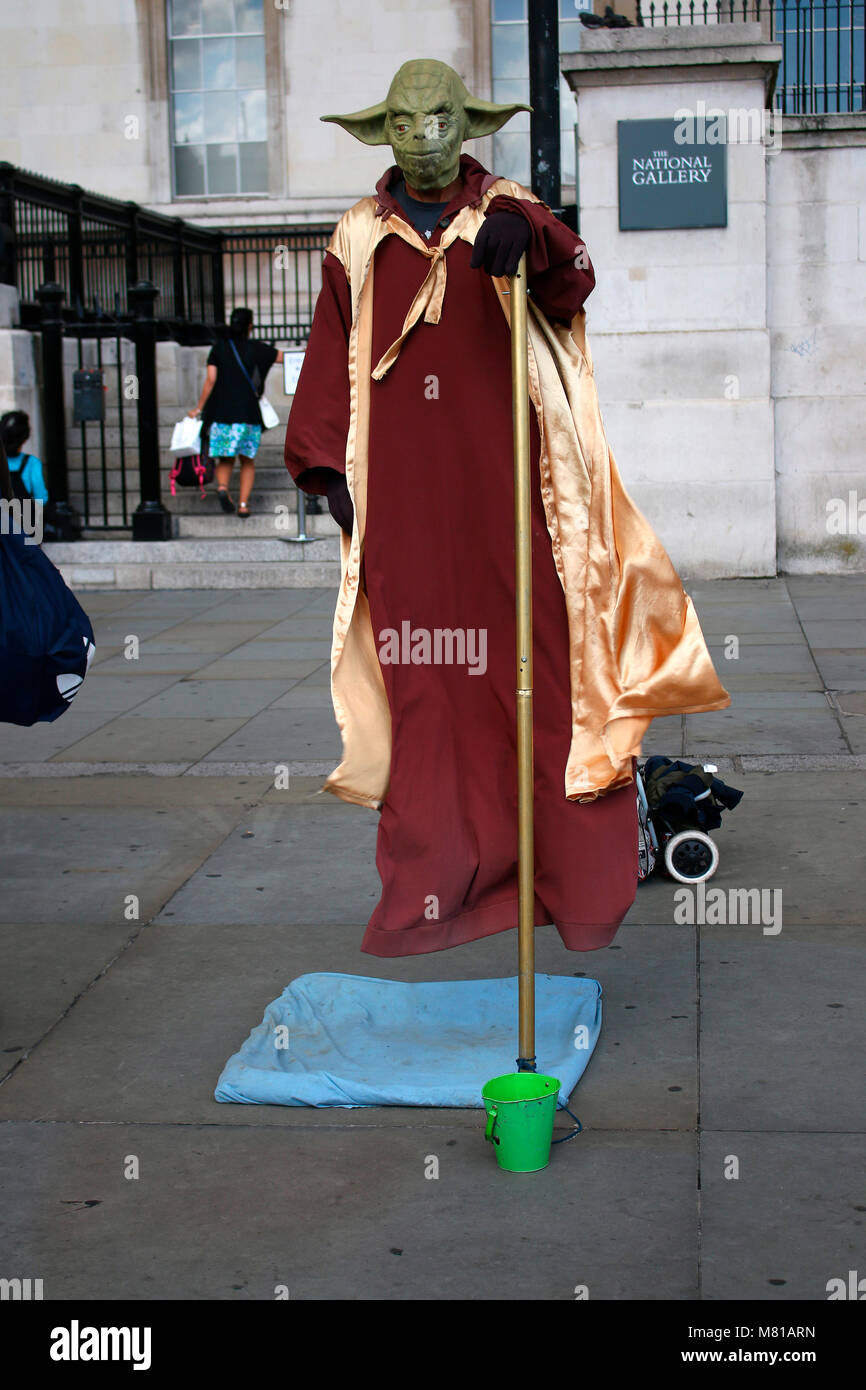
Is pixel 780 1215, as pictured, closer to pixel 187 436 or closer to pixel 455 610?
pixel 455 610

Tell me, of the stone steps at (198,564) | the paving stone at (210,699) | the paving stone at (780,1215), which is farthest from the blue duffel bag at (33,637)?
the stone steps at (198,564)

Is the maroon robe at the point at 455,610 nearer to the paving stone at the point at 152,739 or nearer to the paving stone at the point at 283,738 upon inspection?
the paving stone at the point at 283,738

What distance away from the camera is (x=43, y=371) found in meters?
14.0

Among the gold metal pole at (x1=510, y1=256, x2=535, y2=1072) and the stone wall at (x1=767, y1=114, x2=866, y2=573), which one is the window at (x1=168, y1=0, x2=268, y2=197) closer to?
the stone wall at (x1=767, y1=114, x2=866, y2=573)

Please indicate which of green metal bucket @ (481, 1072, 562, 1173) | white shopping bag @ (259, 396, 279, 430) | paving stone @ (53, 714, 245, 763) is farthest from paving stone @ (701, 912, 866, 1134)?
white shopping bag @ (259, 396, 279, 430)

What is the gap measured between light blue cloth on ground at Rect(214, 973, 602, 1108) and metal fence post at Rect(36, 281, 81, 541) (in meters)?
10.2

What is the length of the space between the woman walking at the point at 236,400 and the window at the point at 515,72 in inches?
223

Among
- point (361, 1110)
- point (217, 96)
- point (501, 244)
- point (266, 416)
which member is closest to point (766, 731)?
point (361, 1110)

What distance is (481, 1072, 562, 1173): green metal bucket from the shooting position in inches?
126

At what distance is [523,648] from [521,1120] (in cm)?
93

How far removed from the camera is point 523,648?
3.26 metres

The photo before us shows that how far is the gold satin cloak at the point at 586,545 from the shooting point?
370cm
